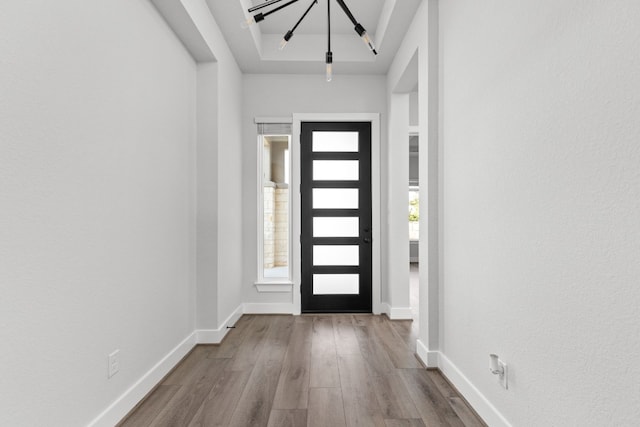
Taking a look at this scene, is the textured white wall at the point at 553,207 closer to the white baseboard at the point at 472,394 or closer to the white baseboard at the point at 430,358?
the white baseboard at the point at 472,394

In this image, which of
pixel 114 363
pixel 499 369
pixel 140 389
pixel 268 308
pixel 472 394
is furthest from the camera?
pixel 268 308

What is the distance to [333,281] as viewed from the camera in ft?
14.5

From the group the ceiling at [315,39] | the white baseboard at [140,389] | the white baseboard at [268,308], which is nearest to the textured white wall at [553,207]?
the ceiling at [315,39]

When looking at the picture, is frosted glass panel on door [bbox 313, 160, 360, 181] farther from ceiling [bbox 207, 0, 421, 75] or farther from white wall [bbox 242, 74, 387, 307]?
ceiling [bbox 207, 0, 421, 75]

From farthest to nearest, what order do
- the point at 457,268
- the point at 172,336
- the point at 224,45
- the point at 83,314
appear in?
1. the point at 224,45
2. the point at 172,336
3. the point at 457,268
4. the point at 83,314

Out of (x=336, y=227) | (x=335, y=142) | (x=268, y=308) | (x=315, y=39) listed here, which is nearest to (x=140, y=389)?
(x=268, y=308)

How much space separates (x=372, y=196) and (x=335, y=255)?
2.65 feet

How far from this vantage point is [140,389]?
7.39 ft

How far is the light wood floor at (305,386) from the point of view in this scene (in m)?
2.05

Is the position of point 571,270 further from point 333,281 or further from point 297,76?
point 297,76

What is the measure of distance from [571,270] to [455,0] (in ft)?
6.29

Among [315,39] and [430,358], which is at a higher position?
[315,39]

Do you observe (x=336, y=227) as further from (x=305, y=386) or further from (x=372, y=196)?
(x=305, y=386)

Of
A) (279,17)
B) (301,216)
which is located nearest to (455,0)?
(279,17)
